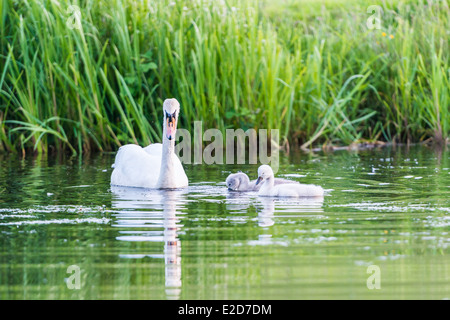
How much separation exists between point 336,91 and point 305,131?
0.79 m

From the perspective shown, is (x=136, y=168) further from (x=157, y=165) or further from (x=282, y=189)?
(x=282, y=189)

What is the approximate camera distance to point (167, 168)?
1000 centimetres

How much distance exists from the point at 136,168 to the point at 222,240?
3.95m

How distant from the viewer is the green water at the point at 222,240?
17.6ft

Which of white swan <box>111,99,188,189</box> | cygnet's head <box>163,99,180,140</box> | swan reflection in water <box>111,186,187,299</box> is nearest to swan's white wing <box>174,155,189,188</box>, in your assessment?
white swan <box>111,99,188,189</box>

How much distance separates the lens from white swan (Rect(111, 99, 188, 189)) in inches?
394

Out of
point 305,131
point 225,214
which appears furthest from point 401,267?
point 305,131

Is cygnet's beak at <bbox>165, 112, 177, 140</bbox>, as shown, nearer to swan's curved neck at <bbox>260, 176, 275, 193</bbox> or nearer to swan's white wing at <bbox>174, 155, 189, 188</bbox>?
swan's white wing at <bbox>174, 155, 189, 188</bbox>

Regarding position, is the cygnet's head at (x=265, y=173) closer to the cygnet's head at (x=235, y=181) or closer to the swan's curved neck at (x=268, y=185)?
the swan's curved neck at (x=268, y=185)

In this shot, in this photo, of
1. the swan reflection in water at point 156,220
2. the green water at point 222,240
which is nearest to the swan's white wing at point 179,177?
the green water at point 222,240

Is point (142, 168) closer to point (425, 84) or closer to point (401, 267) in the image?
point (401, 267)

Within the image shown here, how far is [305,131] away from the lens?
15078 millimetres

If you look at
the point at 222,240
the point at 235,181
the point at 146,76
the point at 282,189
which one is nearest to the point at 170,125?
the point at 235,181

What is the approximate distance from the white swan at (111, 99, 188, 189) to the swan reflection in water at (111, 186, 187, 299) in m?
0.13
